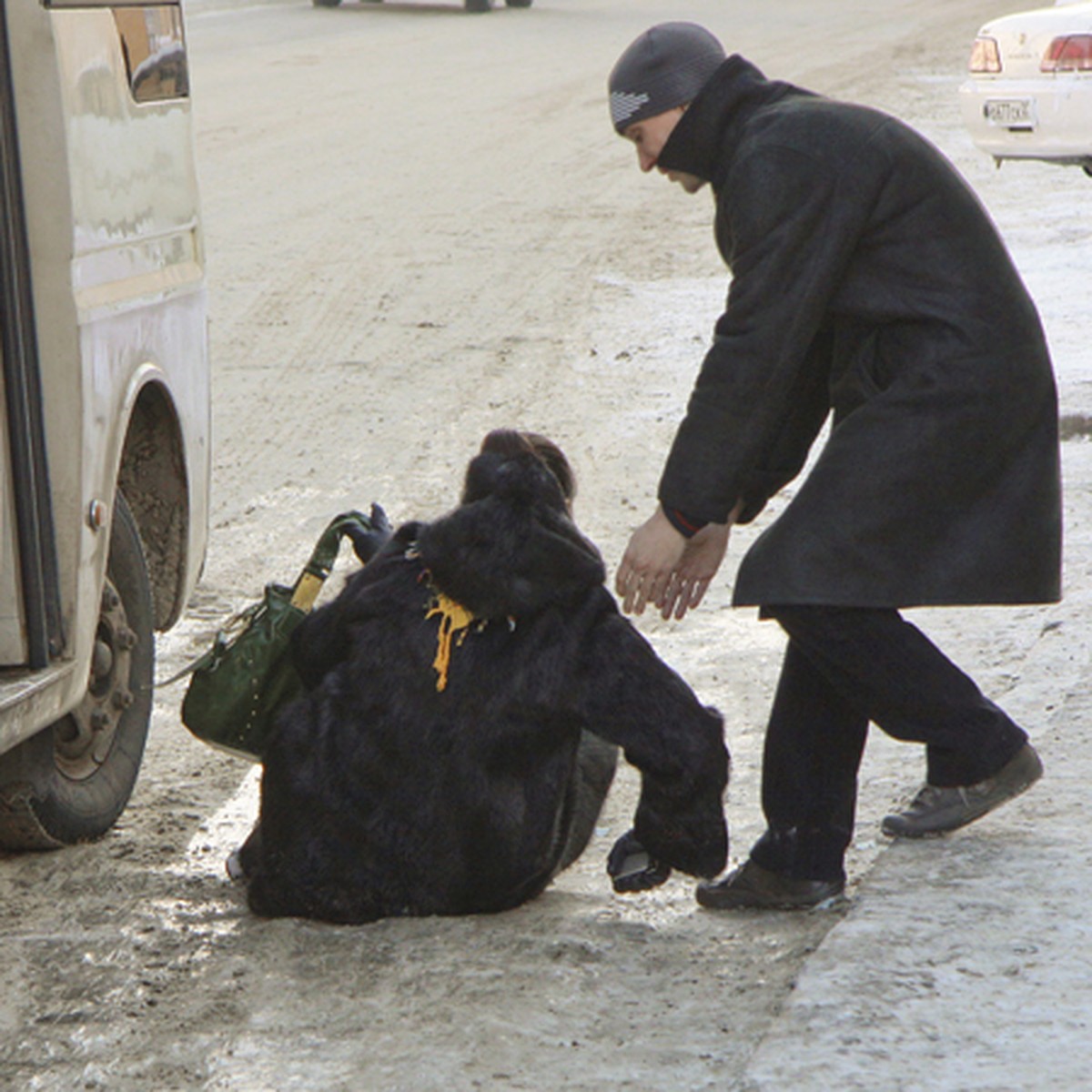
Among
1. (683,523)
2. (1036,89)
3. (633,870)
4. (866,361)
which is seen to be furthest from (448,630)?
(1036,89)

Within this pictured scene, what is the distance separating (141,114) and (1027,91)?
942 cm

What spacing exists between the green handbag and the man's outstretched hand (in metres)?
0.75

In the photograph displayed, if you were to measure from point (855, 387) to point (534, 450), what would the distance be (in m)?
0.62

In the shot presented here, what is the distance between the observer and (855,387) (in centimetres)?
350

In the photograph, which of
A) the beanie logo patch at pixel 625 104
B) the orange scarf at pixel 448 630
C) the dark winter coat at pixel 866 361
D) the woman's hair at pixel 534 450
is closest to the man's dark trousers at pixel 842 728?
the dark winter coat at pixel 866 361

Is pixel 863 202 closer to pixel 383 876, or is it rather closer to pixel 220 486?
pixel 383 876

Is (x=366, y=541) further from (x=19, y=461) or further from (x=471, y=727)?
(x=19, y=461)

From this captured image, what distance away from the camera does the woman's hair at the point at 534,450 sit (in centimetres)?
Answer: 356

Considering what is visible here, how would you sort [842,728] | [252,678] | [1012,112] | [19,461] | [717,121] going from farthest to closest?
[1012,112] < [252,678] < [842,728] < [19,461] < [717,121]

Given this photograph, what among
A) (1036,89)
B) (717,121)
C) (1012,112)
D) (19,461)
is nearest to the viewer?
(717,121)

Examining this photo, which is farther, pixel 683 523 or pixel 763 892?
pixel 763 892

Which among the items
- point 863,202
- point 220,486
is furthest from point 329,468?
point 863,202

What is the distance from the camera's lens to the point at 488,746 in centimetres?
362

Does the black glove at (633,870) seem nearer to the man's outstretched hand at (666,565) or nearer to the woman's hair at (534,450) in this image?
the man's outstretched hand at (666,565)
